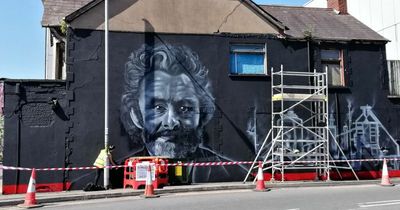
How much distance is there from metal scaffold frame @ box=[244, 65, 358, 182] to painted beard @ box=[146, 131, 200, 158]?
252cm

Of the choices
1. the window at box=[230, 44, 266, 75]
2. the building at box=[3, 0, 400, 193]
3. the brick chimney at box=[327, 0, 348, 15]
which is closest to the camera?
the building at box=[3, 0, 400, 193]

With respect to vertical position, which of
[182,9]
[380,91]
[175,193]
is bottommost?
[175,193]

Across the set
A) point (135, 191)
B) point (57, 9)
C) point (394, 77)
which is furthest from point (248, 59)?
point (57, 9)

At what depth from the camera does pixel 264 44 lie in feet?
61.8

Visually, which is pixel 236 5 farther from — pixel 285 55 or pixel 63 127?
pixel 63 127

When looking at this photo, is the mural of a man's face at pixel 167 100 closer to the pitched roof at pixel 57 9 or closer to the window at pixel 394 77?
the pitched roof at pixel 57 9

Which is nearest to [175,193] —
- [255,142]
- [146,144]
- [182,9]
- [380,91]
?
[146,144]

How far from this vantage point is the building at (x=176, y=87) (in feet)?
54.1

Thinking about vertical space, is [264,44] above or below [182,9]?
below

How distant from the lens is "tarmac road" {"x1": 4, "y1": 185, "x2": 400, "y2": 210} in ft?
36.2

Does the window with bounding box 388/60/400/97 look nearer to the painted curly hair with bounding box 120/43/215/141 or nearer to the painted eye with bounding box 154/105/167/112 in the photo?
the painted curly hair with bounding box 120/43/215/141

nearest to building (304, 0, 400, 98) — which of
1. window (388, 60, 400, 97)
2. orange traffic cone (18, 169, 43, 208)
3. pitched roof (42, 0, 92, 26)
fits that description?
window (388, 60, 400, 97)

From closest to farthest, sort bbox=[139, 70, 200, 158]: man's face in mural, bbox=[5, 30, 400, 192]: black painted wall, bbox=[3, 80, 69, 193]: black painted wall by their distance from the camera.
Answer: bbox=[3, 80, 69, 193]: black painted wall → bbox=[5, 30, 400, 192]: black painted wall → bbox=[139, 70, 200, 158]: man's face in mural

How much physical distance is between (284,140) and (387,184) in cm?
396
